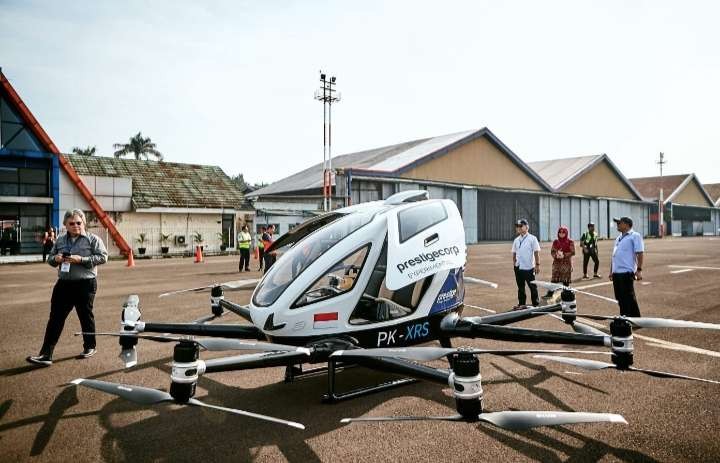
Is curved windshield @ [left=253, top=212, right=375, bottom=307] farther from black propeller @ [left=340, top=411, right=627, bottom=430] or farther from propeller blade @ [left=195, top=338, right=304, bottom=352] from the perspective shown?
black propeller @ [left=340, top=411, right=627, bottom=430]

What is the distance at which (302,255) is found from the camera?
17.0 ft

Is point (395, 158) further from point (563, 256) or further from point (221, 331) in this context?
point (221, 331)

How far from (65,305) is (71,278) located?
0.37 meters

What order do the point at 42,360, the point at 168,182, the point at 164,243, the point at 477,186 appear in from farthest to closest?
the point at 477,186 < the point at 168,182 < the point at 164,243 < the point at 42,360

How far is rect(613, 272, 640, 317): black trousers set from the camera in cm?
823

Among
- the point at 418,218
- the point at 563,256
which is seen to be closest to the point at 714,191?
the point at 563,256

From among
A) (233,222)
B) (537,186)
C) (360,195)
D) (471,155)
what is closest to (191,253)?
(233,222)

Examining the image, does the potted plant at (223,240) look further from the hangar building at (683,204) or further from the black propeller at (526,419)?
the hangar building at (683,204)

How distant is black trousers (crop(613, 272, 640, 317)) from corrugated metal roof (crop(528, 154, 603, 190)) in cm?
4367

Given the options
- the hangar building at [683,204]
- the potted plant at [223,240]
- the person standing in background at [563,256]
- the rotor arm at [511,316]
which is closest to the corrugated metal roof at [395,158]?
the potted plant at [223,240]

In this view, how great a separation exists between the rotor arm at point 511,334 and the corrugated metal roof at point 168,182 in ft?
94.8

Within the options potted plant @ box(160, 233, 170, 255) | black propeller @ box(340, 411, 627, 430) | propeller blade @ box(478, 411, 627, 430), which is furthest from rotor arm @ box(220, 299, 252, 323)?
potted plant @ box(160, 233, 170, 255)

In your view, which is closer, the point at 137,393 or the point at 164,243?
the point at 137,393

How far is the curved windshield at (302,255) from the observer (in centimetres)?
492
